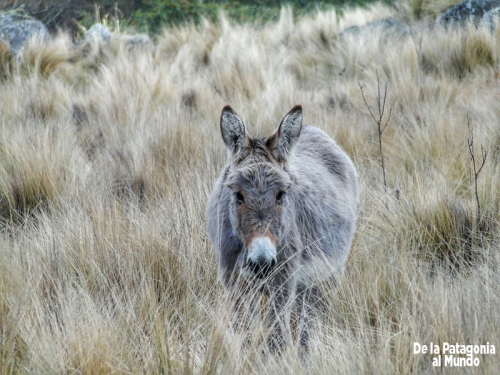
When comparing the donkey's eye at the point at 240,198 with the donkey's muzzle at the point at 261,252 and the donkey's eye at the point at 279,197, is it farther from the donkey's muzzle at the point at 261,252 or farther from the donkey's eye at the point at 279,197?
the donkey's muzzle at the point at 261,252

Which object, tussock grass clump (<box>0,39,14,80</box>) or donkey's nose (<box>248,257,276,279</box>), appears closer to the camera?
donkey's nose (<box>248,257,276,279</box>)

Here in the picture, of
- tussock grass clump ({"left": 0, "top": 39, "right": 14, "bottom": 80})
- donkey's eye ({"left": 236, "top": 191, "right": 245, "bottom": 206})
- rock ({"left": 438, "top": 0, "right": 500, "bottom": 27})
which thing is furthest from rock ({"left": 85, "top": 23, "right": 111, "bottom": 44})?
donkey's eye ({"left": 236, "top": 191, "right": 245, "bottom": 206})

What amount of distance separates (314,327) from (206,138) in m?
3.27

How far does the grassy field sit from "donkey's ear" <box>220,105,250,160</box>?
769 millimetres

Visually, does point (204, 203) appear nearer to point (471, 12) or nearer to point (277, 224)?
point (277, 224)

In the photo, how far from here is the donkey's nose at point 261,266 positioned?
9.76 feet

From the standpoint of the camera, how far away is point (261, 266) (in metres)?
3.07

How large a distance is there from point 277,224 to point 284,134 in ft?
2.06

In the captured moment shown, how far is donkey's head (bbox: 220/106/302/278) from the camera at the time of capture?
3.14 metres

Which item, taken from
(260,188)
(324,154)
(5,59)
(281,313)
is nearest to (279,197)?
(260,188)

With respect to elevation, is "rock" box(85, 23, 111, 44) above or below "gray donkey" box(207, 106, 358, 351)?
above

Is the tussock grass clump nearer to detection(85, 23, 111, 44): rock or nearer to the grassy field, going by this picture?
the grassy field

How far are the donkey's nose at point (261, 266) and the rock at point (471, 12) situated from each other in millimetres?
7463

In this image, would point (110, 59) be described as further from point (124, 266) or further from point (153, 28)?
point (124, 266)
